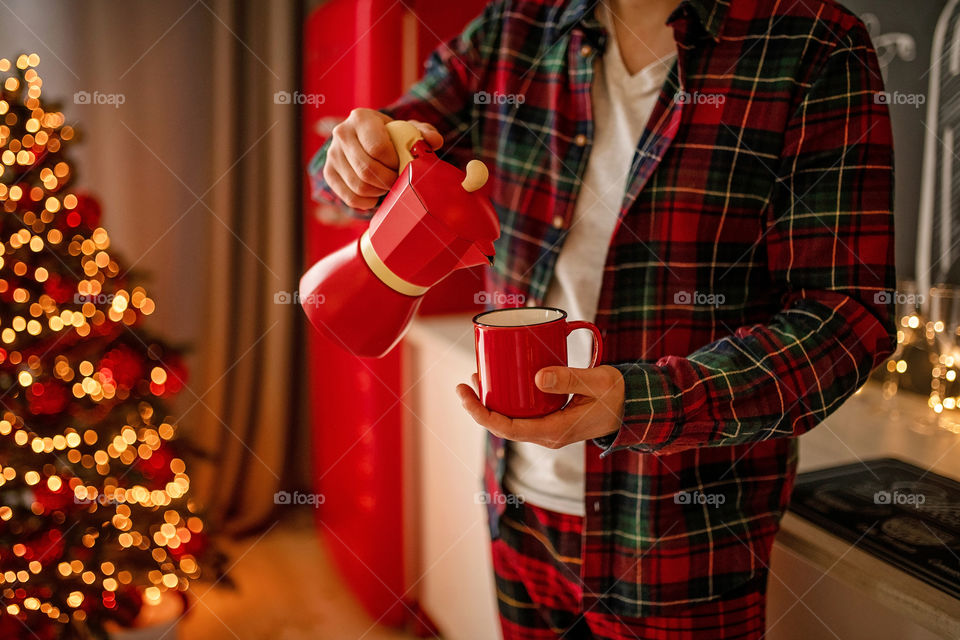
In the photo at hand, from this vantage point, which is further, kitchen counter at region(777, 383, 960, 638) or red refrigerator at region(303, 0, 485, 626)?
red refrigerator at region(303, 0, 485, 626)

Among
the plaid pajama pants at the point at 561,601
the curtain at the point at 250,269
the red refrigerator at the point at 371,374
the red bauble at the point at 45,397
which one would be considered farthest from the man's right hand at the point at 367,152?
the curtain at the point at 250,269

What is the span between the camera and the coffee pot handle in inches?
30.0

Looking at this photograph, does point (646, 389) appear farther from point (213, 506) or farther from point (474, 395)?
point (213, 506)

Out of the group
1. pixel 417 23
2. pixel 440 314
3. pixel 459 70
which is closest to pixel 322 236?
pixel 440 314

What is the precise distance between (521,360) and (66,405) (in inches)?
44.7

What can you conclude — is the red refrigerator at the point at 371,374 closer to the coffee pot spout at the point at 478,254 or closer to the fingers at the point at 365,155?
the fingers at the point at 365,155

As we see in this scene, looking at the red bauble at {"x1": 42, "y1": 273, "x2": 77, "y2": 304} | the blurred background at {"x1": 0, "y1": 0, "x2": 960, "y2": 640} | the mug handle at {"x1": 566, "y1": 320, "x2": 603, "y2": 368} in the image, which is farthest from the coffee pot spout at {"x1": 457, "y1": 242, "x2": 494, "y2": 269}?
the red bauble at {"x1": 42, "y1": 273, "x2": 77, "y2": 304}

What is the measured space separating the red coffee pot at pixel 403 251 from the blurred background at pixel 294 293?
2.50ft

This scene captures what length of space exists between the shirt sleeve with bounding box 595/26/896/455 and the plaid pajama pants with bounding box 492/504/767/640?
0.23 meters

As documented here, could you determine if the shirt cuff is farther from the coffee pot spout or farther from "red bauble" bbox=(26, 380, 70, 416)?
"red bauble" bbox=(26, 380, 70, 416)

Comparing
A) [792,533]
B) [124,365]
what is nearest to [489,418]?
[792,533]

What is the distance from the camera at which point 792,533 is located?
934 mm

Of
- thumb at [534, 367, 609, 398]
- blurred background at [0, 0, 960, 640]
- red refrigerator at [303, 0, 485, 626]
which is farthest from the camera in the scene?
red refrigerator at [303, 0, 485, 626]

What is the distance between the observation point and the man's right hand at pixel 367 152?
0.77 m
